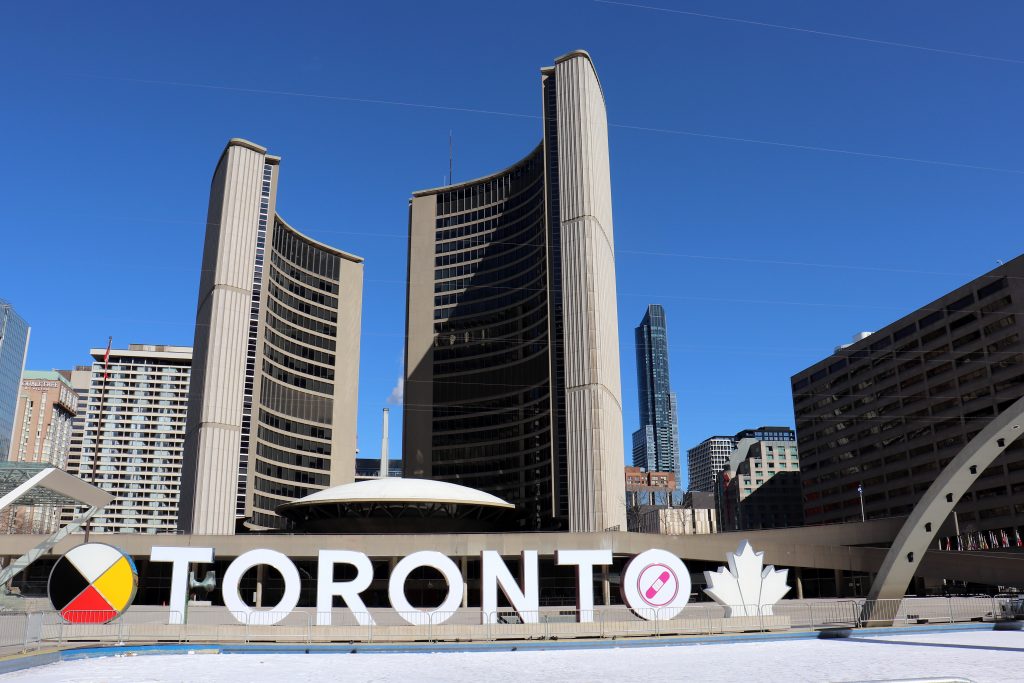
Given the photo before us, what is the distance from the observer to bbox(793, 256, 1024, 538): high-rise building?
401ft

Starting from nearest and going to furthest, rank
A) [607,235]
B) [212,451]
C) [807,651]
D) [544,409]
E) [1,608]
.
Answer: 1. [807,651]
2. [1,608]
3. [212,451]
4. [607,235]
5. [544,409]

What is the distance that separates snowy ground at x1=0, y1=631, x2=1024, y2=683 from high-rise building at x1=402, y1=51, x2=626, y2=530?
67531 millimetres

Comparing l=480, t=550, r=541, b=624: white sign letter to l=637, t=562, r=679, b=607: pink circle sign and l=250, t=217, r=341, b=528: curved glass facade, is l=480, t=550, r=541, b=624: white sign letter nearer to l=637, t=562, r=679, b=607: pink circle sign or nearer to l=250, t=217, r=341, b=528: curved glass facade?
l=637, t=562, r=679, b=607: pink circle sign

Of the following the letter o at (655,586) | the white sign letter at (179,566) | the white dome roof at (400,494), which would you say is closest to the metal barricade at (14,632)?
the white sign letter at (179,566)

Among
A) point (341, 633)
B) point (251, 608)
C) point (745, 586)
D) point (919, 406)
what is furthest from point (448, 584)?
point (919, 406)

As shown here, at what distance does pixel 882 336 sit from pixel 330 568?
141353 millimetres

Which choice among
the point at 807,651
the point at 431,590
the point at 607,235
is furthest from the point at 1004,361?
the point at 807,651

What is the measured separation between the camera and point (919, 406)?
468 ft

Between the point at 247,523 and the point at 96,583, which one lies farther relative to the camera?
the point at 247,523

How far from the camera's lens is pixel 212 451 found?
108 meters

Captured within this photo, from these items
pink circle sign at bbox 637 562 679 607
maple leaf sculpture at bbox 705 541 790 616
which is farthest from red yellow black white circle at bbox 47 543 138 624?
maple leaf sculpture at bbox 705 541 790 616

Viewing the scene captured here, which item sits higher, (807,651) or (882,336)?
(882,336)

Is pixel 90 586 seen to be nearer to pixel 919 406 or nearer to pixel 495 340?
pixel 495 340

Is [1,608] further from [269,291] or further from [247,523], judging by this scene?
[269,291]
